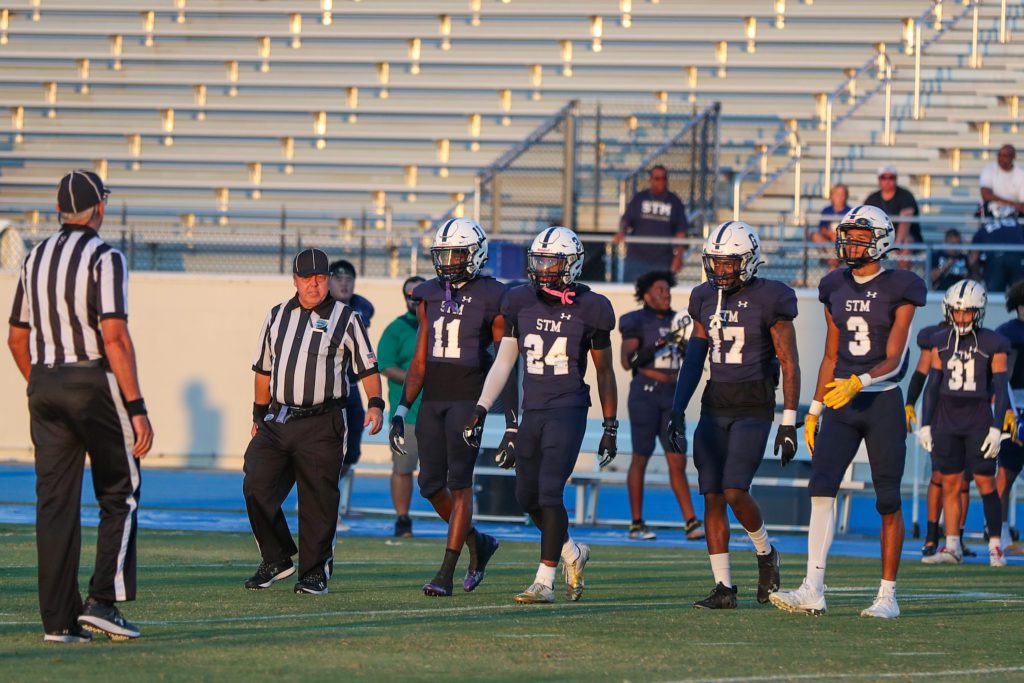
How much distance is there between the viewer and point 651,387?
11281mm

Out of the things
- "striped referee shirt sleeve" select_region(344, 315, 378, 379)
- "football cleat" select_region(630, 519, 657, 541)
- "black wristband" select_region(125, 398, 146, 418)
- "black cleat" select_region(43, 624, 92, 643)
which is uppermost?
"striped referee shirt sleeve" select_region(344, 315, 378, 379)

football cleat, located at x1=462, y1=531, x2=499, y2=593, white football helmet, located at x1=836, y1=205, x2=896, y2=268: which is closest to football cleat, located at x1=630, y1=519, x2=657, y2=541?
football cleat, located at x1=462, y1=531, x2=499, y2=593

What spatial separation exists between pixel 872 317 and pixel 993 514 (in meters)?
3.55

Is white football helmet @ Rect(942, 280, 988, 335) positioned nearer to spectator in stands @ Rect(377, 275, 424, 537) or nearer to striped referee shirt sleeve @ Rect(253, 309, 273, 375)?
spectator in stands @ Rect(377, 275, 424, 537)

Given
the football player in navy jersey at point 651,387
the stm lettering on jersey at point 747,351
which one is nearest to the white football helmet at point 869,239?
the stm lettering on jersey at point 747,351

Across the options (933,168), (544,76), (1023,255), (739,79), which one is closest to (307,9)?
(544,76)

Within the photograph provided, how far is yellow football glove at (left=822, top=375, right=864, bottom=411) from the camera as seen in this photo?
6.88 metres

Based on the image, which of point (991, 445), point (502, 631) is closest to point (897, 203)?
point (991, 445)

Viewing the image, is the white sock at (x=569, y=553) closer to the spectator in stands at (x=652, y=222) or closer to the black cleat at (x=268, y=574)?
the black cleat at (x=268, y=574)

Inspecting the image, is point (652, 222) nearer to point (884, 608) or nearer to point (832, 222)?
point (832, 222)

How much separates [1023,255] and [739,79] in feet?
18.6

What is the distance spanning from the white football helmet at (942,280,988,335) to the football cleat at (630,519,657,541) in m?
2.56

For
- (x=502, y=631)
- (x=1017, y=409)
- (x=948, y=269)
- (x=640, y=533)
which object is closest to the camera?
(x=502, y=631)

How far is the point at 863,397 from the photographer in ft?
23.0
